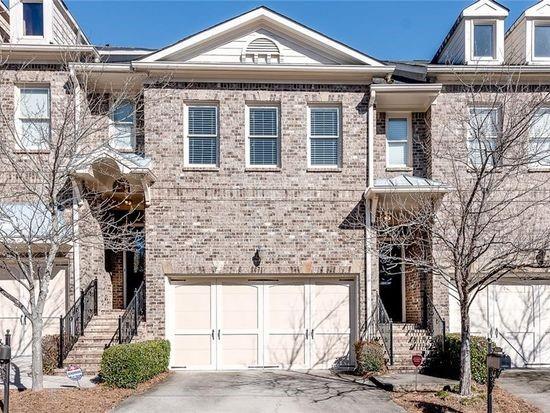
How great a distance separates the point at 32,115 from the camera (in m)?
13.9

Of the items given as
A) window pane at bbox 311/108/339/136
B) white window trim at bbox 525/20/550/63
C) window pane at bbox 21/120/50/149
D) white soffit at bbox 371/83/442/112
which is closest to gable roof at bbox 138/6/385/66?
white soffit at bbox 371/83/442/112

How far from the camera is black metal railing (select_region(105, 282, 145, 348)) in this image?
Result: 12477 mm

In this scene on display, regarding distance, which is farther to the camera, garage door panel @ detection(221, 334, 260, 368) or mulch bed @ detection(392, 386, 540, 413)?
garage door panel @ detection(221, 334, 260, 368)

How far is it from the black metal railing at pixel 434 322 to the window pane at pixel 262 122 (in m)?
5.78

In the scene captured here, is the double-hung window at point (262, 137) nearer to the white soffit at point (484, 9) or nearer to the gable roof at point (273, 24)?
the gable roof at point (273, 24)

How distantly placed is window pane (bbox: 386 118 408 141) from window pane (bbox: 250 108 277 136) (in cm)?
312

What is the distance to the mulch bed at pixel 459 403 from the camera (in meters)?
9.84

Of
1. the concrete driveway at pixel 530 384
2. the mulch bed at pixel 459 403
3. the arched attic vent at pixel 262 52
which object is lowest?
the concrete driveway at pixel 530 384

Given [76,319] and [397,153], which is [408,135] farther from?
[76,319]

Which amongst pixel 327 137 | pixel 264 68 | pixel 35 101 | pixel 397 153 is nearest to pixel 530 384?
pixel 397 153

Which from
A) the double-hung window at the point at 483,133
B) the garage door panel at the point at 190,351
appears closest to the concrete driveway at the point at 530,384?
the double-hung window at the point at 483,133

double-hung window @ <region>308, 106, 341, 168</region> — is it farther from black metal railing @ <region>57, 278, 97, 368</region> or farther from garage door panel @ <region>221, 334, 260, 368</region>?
black metal railing @ <region>57, 278, 97, 368</region>

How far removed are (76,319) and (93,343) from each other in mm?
688

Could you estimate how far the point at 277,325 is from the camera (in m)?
13.9
